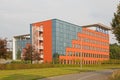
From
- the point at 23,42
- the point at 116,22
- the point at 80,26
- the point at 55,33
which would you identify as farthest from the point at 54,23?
the point at 116,22

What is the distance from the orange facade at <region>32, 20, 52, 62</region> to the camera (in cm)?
9431

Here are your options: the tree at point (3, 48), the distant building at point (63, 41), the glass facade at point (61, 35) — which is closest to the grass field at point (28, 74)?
the tree at point (3, 48)

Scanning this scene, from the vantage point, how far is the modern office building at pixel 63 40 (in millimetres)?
94062

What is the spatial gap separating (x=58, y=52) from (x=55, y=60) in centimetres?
320

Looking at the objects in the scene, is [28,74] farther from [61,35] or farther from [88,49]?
[88,49]

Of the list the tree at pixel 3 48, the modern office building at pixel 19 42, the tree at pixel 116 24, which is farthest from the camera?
the modern office building at pixel 19 42

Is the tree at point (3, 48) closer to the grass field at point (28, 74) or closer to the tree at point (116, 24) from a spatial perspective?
the grass field at point (28, 74)

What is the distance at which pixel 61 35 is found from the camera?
316 ft

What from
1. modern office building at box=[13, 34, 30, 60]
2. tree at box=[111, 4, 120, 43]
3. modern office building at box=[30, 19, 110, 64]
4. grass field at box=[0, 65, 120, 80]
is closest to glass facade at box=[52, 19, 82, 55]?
modern office building at box=[30, 19, 110, 64]

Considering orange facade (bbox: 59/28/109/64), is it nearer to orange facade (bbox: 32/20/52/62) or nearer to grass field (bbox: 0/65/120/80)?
orange facade (bbox: 32/20/52/62)

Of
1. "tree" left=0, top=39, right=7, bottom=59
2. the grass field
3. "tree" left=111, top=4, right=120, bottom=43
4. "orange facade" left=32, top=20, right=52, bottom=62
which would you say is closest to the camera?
"tree" left=111, top=4, right=120, bottom=43

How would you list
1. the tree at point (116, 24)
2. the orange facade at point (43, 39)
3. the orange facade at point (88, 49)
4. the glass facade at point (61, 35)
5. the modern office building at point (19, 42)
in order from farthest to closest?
the modern office building at point (19, 42)
the orange facade at point (88, 49)
the orange facade at point (43, 39)
the glass facade at point (61, 35)
the tree at point (116, 24)

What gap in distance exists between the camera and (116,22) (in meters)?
24.5

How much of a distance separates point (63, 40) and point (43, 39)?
6884 mm
